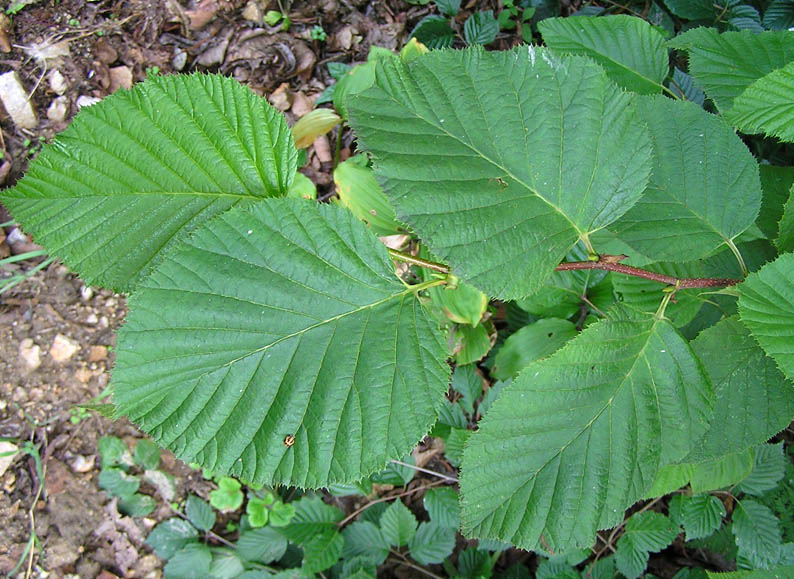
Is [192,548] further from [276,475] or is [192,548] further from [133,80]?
[133,80]

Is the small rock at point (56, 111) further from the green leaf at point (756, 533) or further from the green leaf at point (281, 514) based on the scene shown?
the green leaf at point (756, 533)

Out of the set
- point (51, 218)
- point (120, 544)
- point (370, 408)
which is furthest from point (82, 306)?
point (370, 408)

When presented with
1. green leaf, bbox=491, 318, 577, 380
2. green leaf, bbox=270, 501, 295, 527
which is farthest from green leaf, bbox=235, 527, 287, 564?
green leaf, bbox=491, 318, 577, 380

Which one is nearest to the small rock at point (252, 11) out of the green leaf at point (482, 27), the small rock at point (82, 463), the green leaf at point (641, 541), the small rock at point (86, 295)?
the green leaf at point (482, 27)

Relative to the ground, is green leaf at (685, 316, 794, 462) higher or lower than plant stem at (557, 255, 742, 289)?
lower

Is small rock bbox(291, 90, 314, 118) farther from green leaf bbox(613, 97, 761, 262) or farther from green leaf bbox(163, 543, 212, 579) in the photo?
green leaf bbox(163, 543, 212, 579)
